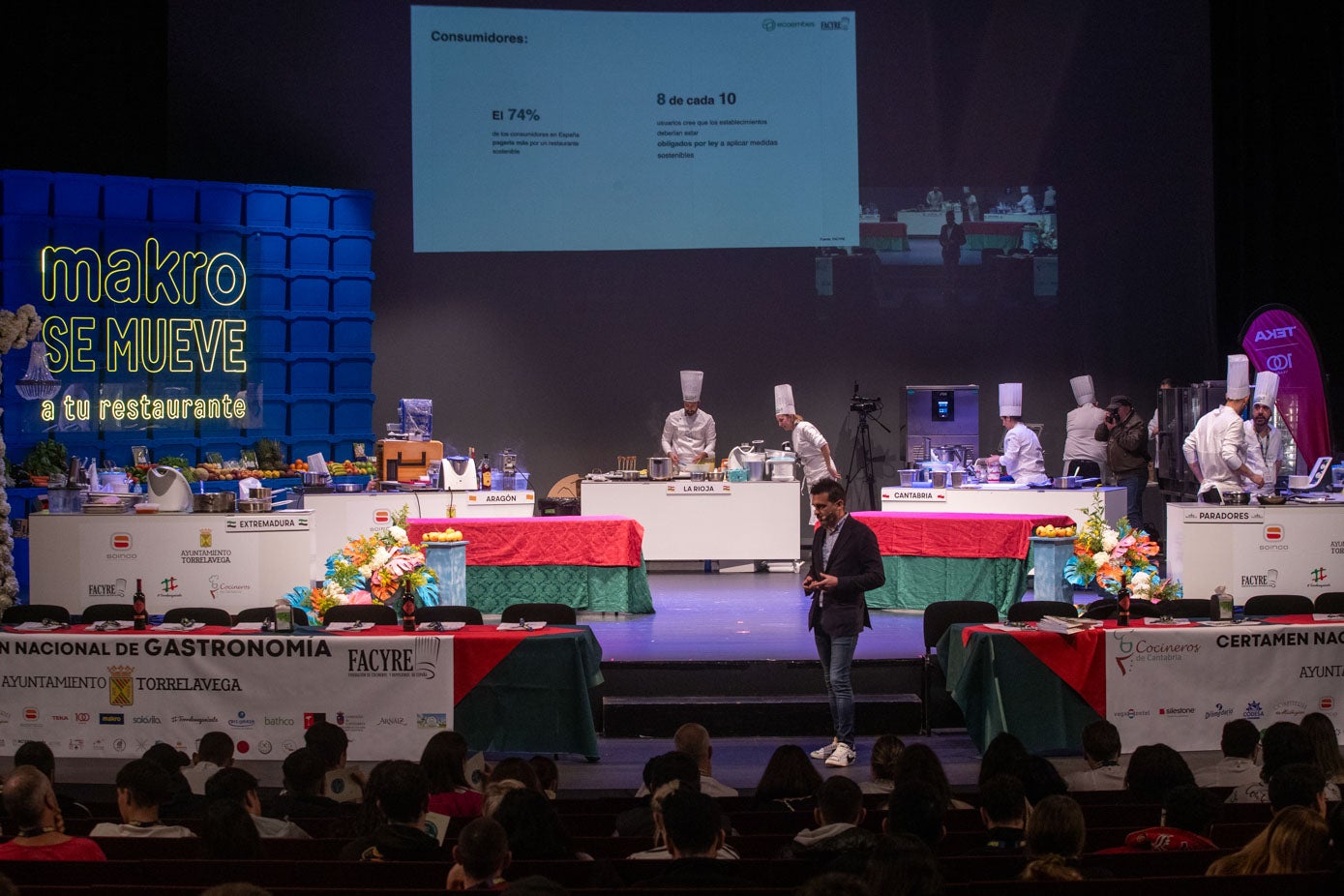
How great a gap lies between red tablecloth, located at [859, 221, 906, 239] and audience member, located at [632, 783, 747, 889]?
10.9m

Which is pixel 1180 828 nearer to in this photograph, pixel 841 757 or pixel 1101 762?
pixel 1101 762

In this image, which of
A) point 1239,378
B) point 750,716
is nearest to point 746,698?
point 750,716

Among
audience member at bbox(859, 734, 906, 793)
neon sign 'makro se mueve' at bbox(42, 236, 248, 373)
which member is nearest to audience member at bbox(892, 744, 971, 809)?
audience member at bbox(859, 734, 906, 793)

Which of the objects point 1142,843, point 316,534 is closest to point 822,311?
point 316,534

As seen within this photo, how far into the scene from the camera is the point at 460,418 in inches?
535

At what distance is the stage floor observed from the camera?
7.71 m

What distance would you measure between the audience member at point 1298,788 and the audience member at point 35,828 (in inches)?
131

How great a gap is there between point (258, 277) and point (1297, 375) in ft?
31.9

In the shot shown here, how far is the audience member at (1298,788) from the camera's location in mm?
3742

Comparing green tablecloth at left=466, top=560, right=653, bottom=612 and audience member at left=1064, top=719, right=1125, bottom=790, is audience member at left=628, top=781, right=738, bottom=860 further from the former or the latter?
green tablecloth at left=466, top=560, right=653, bottom=612

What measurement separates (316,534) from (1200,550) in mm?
6501

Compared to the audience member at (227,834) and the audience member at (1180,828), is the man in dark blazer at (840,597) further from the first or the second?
the audience member at (227,834)

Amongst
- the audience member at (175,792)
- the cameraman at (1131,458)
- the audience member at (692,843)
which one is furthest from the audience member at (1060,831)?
the cameraman at (1131,458)

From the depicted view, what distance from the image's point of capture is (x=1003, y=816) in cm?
374
